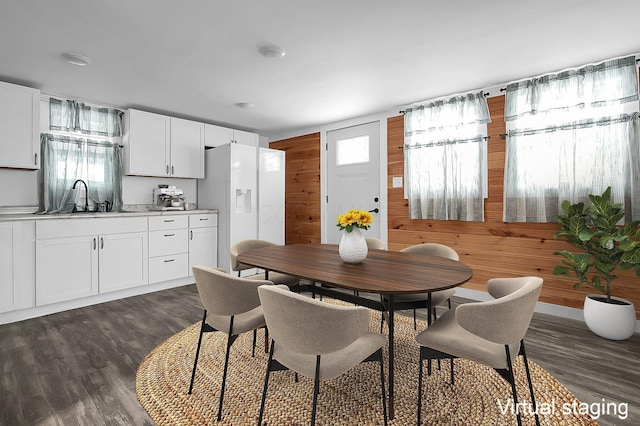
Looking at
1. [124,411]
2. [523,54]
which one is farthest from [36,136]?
[523,54]

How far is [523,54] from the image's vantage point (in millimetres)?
2773

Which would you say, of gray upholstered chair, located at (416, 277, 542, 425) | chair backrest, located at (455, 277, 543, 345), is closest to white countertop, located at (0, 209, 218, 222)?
Answer: gray upholstered chair, located at (416, 277, 542, 425)

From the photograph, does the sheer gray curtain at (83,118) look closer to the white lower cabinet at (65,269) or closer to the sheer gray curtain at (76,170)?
the sheer gray curtain at (76,170)

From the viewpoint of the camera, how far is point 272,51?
2.67 meters

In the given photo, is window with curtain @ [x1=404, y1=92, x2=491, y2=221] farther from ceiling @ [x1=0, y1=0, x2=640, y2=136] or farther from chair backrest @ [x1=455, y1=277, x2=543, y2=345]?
chair backrest @ [x1=455, y1=277, x2=543, y2=345]

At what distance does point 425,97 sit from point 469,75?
0.71 meters

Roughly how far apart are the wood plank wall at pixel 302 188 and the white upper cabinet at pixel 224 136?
0.69 metres

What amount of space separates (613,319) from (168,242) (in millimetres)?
4660

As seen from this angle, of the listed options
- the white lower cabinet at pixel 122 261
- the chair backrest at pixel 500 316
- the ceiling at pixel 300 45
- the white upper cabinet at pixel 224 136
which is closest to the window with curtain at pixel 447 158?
the ceiling at pixel 300 45

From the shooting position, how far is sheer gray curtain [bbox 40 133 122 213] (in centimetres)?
371

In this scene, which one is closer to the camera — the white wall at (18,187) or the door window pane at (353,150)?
the white wall at (18,187)

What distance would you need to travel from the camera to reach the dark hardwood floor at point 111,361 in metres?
1.77

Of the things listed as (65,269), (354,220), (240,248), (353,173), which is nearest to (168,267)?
(65,269)

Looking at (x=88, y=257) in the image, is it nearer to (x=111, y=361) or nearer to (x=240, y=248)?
(x=111, y=361)
